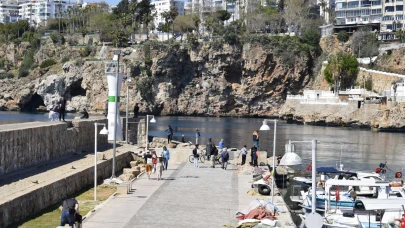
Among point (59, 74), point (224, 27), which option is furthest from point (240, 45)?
point (59, 74)

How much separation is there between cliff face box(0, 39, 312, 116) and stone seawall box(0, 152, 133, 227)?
103m

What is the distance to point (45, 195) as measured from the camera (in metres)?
25.4

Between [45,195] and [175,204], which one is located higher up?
[45,195]

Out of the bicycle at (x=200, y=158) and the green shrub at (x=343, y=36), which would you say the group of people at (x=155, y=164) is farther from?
the green shrub at (x=343, y=36)

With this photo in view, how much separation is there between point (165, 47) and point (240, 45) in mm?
14872

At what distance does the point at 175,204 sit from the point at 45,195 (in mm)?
4778

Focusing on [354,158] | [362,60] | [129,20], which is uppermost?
[129,20]

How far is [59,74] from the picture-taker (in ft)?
468

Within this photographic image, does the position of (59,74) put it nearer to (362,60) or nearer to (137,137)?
(362,60)

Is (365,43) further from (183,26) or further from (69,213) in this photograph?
(69,213)

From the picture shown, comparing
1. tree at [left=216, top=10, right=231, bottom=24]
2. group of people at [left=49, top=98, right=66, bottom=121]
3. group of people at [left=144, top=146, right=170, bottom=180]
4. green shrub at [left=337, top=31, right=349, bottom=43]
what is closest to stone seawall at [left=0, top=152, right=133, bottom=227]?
group of people at [left=144, top=146, right=170, bottom=180]

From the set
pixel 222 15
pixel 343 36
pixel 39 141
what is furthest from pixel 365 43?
pixel 39 141

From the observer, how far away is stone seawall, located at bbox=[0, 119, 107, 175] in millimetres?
28281

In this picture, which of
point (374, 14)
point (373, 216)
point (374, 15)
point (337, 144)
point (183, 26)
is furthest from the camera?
point (183, 26)
